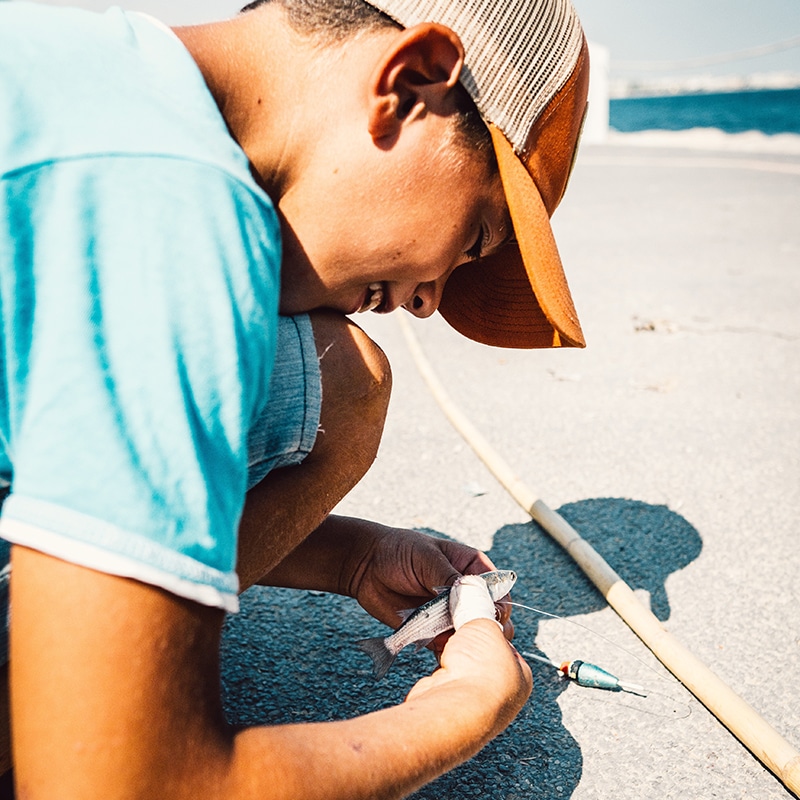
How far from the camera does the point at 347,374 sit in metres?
1.42

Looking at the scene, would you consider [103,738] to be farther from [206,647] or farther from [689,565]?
[689,565]

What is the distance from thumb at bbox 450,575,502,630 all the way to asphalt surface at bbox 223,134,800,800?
0.33m

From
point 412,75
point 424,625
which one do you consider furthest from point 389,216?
point 424,625

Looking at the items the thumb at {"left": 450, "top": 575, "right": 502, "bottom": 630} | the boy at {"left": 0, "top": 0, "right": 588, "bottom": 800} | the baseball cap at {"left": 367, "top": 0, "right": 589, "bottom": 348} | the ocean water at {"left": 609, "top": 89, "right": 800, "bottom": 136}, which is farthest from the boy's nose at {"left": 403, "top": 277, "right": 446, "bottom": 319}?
the ocean water at {"left": 609, "top": 89, "right": 800, "bottom": 136}

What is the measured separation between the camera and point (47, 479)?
0.79 meters

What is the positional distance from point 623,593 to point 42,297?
159 cm

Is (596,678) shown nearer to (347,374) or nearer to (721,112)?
(347,374)

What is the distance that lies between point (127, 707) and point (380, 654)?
3.12ft

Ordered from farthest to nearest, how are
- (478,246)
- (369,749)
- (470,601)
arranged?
(470,601) < (478,246) < (369,749)

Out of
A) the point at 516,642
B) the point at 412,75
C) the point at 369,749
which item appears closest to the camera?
the point at 369,749

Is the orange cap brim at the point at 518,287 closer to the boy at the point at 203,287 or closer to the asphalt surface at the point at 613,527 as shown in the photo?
the boy at the point at 203,287

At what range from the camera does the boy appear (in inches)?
31.5

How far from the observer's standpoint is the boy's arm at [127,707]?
796 mm

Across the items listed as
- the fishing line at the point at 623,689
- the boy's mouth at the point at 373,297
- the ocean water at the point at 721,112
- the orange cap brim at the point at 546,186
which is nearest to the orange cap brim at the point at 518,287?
the orange cap brim at the point at 546,186
